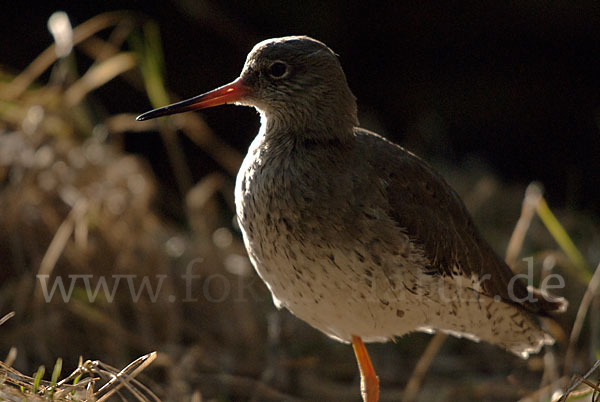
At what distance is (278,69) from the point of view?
293 cm

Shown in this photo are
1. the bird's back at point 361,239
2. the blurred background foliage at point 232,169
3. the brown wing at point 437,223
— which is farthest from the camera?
the blurred background foliage at point 232,169

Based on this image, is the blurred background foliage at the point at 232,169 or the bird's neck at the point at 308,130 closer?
the bird's neck at the point at 308,130

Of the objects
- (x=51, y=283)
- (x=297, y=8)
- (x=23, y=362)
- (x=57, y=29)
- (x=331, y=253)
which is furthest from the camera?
(x=297, y=8)

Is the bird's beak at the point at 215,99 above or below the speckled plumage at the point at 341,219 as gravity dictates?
above

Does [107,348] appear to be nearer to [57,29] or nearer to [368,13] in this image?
[57,29]

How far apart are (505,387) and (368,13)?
324 cm

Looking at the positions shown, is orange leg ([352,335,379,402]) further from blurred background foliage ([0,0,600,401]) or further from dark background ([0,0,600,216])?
dark background ([0,0,600,216])

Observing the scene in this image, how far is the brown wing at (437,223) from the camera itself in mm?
2893

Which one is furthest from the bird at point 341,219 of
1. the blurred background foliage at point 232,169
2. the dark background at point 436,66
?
the dark background at point 436,66

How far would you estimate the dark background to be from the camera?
5.77m

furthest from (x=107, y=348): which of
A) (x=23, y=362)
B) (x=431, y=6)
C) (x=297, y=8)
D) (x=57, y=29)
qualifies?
(x=431, y=6)

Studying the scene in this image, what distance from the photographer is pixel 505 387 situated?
392 centimetres

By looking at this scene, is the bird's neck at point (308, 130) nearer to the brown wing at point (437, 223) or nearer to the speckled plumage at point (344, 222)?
the speckled plumage at point (344, 222)

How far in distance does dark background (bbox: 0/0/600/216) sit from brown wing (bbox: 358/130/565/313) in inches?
104
